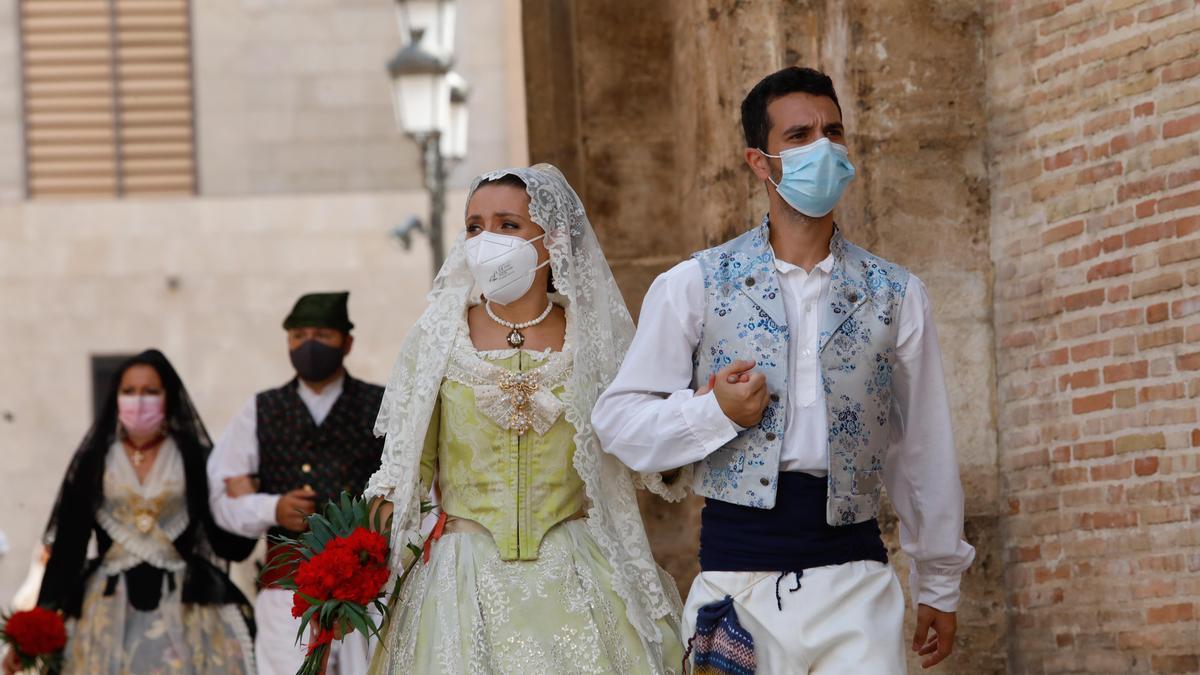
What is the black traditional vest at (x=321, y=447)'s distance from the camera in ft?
30.1

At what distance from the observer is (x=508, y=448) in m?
6.35

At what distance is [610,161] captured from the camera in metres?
10.2

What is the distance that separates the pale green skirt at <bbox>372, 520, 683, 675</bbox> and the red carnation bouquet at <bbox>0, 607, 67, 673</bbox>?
10.7 feet

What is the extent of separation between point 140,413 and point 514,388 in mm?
3604

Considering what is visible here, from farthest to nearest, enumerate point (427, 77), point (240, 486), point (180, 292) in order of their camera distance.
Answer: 1. point (180, 292)
2. point (427, 77)
3. point (240, 486)

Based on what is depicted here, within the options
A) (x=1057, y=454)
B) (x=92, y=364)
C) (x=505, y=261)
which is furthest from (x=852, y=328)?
(x=92, y=364)

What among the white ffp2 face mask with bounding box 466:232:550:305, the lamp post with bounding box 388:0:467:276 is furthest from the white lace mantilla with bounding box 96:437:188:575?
the lamp post with bounding box 388:0:467:276

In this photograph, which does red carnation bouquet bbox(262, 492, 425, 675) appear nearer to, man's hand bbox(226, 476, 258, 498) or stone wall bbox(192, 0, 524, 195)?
man's hand bbox(226, 476, 258, 498)

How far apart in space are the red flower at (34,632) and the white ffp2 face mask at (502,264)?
360 centimetres

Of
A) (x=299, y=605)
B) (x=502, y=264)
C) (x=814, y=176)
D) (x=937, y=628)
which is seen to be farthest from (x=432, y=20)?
(x=937, y=628)

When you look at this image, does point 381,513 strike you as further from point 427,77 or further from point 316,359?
point 427,77

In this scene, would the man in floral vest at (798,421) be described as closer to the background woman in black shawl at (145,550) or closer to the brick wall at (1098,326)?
A: the brick wall at (1098,326)

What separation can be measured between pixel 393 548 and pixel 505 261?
868 mm

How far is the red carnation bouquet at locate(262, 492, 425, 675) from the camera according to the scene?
6.12 meters
